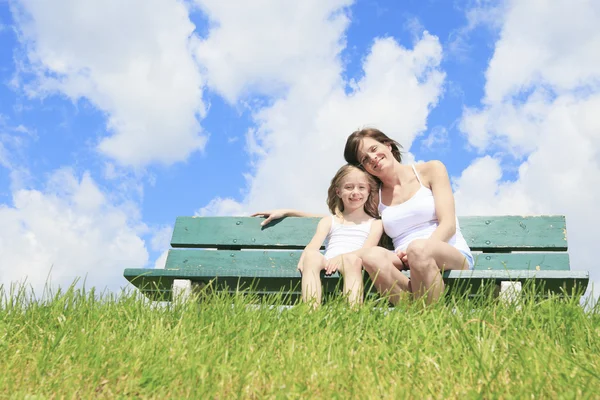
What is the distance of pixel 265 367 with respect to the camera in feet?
7.26

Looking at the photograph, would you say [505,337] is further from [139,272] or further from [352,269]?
[139,272]

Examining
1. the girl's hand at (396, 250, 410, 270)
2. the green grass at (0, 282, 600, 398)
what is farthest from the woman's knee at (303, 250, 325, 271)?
the green grass at (0, 282, 600, 398)

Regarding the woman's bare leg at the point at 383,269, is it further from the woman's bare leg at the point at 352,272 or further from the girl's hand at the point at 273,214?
the girl's hand at the point at 273,214

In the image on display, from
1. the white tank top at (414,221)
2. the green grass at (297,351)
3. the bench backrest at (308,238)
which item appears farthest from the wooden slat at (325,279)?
the green grass at (297,351)

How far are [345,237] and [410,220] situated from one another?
51cm

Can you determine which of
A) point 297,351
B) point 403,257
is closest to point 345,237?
point 403,257

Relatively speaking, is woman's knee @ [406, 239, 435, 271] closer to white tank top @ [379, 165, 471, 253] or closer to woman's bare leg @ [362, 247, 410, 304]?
woman's bare leg @ [362, 247, 410, 304]

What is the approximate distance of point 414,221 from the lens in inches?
163

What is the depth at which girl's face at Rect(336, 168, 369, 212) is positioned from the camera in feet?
14.4

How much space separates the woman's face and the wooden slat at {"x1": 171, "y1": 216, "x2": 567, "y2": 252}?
0.90m

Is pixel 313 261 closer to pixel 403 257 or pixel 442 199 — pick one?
pixel 403 257

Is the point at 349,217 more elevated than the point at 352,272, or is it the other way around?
the point at 349,217

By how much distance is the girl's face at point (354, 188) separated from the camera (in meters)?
4.39

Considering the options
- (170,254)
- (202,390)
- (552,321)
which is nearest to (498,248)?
(552,321)
